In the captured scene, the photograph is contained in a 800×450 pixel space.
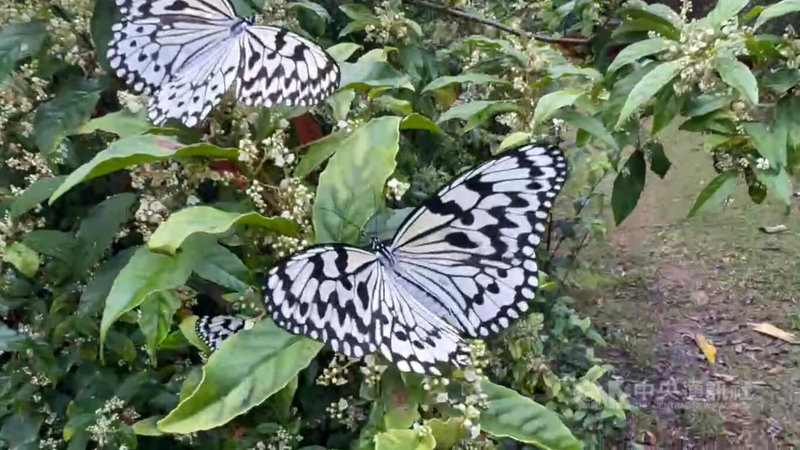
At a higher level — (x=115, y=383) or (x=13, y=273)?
(x=13, y=273)

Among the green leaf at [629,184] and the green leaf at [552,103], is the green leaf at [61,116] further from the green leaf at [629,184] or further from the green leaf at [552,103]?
the green leaf at [629,184]

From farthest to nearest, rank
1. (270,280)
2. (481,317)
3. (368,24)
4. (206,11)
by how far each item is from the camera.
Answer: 1. (368,24)
2. (206,11)
3. (481,317)
4. (270,280)

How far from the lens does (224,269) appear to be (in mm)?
887

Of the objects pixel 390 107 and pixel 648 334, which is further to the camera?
pixel 648 334

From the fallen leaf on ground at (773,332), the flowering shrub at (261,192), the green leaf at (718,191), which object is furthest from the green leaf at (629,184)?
the fallen leaf on ground at (773,332)

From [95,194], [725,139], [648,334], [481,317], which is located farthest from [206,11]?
[648,334]

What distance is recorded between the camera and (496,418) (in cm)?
83

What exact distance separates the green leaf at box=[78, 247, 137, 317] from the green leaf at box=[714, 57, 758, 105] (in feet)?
2.83

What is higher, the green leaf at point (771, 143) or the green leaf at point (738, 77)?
the green leaf at point (738, 77)

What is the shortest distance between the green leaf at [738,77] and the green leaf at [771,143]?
113 mm

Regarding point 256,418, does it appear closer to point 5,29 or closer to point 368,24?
point 5,29

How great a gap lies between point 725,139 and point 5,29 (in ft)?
3.73

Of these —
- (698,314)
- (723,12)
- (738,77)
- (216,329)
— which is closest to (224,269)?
(216,329)

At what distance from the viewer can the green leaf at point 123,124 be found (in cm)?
96
